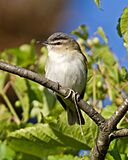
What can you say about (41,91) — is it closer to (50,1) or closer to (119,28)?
(119,28)

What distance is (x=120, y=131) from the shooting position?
6.56 feet

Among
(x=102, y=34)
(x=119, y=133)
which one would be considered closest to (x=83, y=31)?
(x=102, y=34)

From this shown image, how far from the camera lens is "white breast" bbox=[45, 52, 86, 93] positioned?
3438mm

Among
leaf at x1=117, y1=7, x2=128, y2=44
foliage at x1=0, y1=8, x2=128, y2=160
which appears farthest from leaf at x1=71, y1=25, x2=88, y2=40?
leaf at x1=117, y1=7, x2=128, y2=44

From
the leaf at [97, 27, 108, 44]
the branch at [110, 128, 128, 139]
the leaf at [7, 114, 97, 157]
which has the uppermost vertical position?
A: the leaf at [97, 27, 108, 44]

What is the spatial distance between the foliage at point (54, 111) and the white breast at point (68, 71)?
62 millimetres

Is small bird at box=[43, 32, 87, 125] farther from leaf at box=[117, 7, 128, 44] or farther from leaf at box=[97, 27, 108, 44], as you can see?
leaf at box=[117, 7, 128, 44]

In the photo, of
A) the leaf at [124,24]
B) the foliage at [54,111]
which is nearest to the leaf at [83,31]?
the foliage at [54,111]

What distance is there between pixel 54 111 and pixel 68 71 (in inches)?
21.3

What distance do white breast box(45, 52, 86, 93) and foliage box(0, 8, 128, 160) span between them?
6 cm

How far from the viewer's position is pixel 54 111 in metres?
2.93

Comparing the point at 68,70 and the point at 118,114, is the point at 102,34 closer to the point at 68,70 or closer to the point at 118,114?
the point at 68,70

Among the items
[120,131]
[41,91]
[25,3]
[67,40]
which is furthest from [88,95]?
[25,3]

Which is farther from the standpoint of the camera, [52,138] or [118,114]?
[52,138]
